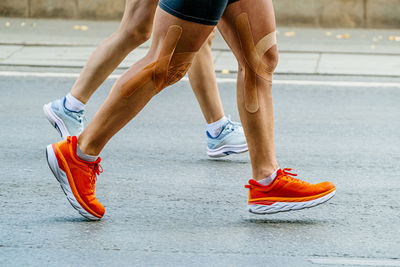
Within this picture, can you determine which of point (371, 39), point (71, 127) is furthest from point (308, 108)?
point (371, 39)

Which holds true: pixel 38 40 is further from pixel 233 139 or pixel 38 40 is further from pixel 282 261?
pixel 282 261

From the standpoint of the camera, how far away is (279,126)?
21.1ft

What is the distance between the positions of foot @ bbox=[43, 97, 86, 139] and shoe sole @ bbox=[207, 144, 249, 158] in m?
0.77

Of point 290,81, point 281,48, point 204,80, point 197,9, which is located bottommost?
point 281,48

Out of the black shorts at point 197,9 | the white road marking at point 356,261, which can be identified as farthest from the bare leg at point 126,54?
the white road marking at point 356,261

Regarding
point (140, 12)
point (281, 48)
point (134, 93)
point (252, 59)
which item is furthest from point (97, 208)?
point (281, 48)

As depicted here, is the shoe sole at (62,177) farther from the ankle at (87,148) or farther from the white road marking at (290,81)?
the white road marking at (290,81)

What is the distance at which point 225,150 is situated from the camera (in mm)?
5355

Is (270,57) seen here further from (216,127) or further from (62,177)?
(216,127)

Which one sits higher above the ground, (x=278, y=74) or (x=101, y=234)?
(x=101, y=234)

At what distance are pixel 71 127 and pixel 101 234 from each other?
1429 millimetres

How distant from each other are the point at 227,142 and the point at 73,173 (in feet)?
5.04

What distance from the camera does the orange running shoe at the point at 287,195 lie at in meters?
4.12

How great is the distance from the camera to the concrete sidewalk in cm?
892
